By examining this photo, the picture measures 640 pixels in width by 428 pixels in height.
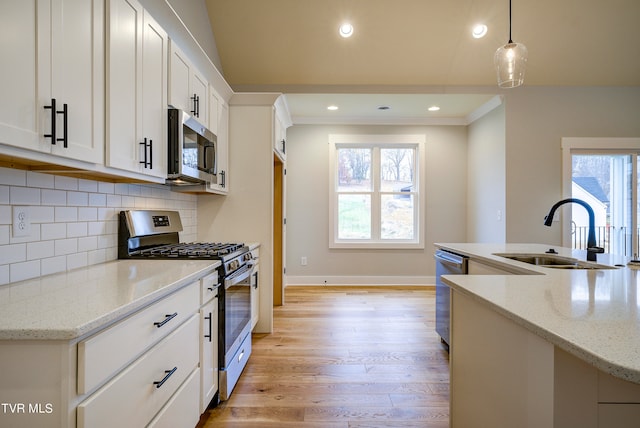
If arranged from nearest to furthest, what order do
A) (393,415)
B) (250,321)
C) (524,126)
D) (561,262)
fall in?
(393,415) < (561,262) < (250,321) < (524,126)

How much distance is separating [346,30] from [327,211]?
2.50 meters

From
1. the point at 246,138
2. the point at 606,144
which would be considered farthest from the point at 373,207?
the point at 606,144

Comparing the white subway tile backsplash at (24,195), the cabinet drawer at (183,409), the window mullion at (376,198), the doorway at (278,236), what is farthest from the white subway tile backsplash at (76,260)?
the window mullion at (376,198)

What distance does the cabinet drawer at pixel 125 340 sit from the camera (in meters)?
0.84

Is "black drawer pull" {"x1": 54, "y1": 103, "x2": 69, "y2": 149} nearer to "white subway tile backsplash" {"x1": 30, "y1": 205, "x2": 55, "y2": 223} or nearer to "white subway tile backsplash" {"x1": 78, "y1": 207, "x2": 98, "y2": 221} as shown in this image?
"white subway tile backsplash" {"x1": 30, "y1": 205, "x2": 55, "y2": 223}

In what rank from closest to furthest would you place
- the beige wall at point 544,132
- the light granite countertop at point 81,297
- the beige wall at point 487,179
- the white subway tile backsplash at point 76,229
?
the light granite countertop at point 81,297 → the white subway tile backsplash at point 76,229 → the beige wall at point 544,132 → the beige wall at point 487,179

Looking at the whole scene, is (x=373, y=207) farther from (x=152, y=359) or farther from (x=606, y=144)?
(x=152, y=359)

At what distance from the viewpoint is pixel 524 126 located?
397 centimetres

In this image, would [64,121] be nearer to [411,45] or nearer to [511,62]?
[511,62]


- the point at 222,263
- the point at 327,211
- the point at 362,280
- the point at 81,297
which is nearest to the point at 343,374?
the point at 222,263

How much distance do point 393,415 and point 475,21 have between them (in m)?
3.65

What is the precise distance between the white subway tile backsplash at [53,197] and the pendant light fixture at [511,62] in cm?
278

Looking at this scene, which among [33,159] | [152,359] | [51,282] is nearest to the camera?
[33,159]

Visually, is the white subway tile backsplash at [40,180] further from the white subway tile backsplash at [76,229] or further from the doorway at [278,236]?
the doorway at [278,236]
